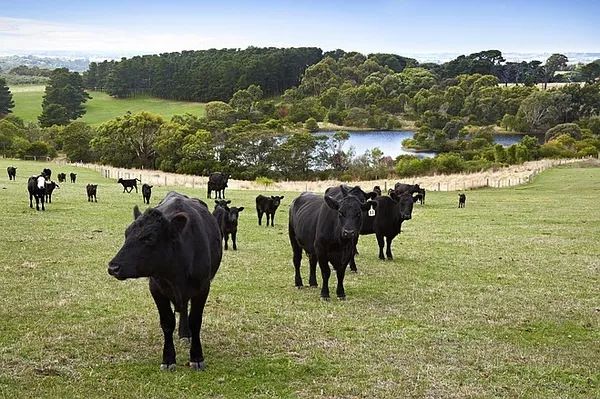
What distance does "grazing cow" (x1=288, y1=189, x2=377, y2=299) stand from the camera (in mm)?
12578

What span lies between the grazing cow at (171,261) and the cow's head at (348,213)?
3765mm

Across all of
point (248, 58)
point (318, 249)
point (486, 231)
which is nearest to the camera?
point (318, 249)

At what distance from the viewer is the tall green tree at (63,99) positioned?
121500mm

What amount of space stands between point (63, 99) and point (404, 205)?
409 ft

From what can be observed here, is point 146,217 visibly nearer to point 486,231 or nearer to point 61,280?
point 61,280

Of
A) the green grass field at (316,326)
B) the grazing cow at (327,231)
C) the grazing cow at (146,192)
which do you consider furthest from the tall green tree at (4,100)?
the grazing cow at (327,231)

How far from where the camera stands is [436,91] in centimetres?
13762

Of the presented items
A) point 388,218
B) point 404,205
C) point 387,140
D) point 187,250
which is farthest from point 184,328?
point 387,140

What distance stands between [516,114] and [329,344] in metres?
117

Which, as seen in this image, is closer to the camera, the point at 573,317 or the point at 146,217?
the point at 146,217

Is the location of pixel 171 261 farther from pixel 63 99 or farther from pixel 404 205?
pixel 63 99

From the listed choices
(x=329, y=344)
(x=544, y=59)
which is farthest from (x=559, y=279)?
(x=544, y=59)

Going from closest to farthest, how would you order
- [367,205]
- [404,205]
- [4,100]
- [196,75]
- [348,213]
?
[348,213] → [367,205] → [404,205] → [4,100] → [196,75]

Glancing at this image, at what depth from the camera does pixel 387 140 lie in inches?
4493
